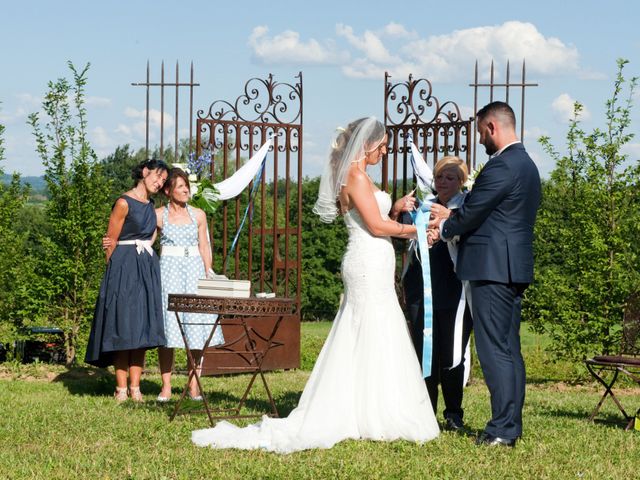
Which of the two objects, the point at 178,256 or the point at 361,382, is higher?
the point at 178,256

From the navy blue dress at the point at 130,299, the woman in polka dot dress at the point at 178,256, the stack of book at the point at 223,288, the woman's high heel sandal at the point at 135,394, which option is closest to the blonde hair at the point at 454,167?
the stack of book at the point at 223,288

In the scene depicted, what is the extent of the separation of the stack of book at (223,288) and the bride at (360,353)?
0.77m

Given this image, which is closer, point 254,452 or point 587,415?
point 254,452

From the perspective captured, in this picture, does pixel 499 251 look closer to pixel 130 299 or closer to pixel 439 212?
pixel 439 212

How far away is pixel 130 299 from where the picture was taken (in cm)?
830

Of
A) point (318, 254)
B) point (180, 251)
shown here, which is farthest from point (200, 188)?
point (318, 254)

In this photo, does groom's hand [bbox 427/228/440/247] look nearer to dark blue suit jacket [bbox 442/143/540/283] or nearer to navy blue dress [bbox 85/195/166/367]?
dark blue suit jacket [bbox 442/143/540/283]

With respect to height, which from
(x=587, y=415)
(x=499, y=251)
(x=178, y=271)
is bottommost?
(x=587, y=415)

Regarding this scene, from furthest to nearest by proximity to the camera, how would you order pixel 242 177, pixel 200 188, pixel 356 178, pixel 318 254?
pixel 318 254
pixel 242 177
pixel 200 188
pixel 356 178

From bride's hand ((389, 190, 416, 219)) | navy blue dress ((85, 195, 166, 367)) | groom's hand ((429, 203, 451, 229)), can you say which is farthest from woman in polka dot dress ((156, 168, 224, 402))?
groom's hand ((429, 203, 451, 229))

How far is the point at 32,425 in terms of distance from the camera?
662 centimetres

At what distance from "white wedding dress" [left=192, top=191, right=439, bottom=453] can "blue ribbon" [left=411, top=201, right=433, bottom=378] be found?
96 mm

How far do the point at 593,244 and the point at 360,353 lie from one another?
5069 mm

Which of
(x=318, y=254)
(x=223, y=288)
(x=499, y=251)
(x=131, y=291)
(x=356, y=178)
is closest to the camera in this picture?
(x=499, y=251)
